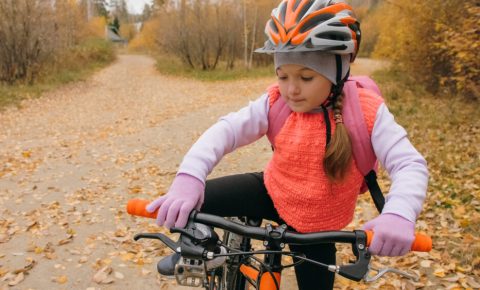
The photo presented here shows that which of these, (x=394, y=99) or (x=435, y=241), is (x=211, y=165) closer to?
(x=435, y=241)

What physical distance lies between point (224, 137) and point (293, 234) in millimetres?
625

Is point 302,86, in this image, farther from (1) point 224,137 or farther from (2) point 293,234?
(2) point 293,234

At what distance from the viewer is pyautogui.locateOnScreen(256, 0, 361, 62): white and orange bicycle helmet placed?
171 centimetres

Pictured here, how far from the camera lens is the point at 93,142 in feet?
32.9

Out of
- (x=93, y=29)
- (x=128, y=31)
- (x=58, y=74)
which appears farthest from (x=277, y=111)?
(x=128, y=31)

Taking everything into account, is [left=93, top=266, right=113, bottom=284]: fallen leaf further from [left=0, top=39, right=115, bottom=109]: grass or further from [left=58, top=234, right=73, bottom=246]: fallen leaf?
[left=0, top=39, right=115, bottom=109]: grass

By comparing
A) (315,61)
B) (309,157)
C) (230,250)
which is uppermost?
(315,61)

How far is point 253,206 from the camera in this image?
2152 mm

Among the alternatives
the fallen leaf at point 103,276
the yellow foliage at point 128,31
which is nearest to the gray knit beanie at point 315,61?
the fallen leaf at point 103,276

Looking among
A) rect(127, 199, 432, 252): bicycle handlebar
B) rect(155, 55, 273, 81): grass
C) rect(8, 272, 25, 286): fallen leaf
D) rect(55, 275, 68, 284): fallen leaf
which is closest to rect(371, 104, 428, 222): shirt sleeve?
rect(127, 199, 432, 252): bicycle handlebar

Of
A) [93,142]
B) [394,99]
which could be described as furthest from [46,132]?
[394,99]

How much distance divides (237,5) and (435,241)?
27.5m

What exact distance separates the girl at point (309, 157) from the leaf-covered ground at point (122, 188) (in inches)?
91.5

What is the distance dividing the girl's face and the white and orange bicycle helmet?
111 mm
